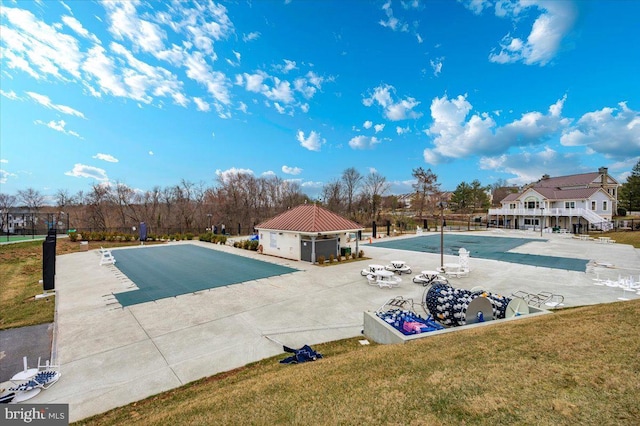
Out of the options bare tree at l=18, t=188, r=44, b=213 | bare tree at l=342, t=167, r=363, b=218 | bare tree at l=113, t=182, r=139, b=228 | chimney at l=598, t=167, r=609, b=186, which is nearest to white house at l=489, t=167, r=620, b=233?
chimney at l=598, t=167, r=609, b=186

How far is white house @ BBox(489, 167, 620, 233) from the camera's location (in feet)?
126

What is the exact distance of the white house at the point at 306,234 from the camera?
744 inches

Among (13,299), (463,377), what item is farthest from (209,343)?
(13,299)

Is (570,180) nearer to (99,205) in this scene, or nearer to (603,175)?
(603,175)

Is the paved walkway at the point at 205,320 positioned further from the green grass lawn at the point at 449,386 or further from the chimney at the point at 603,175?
the chimney at the point at 603,175

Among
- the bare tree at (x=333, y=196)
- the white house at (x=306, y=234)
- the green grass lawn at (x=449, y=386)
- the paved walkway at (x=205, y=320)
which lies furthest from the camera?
the bare tree at (x=333, y=196)

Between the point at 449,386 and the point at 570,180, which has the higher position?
the point at 570,180

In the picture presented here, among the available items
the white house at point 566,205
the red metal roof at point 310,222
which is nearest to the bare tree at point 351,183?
the white house at point 566,205

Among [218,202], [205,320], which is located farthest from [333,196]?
[205,320]

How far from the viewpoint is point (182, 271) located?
1683cm

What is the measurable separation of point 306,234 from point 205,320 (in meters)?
10.2

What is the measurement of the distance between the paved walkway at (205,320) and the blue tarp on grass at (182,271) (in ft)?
2.76

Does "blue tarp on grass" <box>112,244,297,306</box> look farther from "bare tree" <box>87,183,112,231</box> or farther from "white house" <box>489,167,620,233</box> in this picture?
"white house" <box>489,167,620,233</box>

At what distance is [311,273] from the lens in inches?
626
